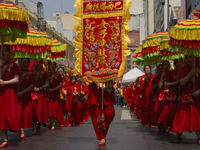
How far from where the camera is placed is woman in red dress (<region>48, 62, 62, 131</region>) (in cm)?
Result: 1227

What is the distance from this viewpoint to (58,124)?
13711mm

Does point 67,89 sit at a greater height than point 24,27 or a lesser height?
lesser

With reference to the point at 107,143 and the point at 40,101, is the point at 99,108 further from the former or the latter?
the point at 40,101

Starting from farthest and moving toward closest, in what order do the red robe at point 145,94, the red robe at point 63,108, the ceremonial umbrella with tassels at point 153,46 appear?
1. the red robe at point 145,94
2. the red robe at point 63,108
3. the ceremonial umbrella with tassels at point 153,46

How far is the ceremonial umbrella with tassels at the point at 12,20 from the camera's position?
8234mm

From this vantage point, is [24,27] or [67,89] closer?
[24,27]

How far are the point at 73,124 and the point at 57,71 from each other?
7.69 feet

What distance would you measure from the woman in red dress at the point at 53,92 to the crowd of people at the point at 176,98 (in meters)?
2.56

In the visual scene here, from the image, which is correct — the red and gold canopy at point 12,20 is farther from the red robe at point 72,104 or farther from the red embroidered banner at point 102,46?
the red robe at point 72,104

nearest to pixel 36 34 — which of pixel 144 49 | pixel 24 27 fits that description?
pixel 24 27

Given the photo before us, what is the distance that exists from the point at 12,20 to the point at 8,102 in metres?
1.49

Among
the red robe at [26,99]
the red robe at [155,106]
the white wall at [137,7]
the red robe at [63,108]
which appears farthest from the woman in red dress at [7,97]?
the white wall at [137,7]

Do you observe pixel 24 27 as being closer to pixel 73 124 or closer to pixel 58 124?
pixel 58 124

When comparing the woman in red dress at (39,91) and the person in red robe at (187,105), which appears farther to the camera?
the woman in red dress at (39,91)
